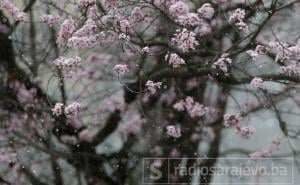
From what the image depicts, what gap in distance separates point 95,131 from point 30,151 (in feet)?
2.64

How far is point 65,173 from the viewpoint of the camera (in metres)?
5.69

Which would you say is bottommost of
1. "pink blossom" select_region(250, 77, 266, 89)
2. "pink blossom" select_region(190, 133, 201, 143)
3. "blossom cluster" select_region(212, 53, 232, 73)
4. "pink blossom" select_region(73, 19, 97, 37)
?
"pink blossom" select_region(190, 133, 201, 143)

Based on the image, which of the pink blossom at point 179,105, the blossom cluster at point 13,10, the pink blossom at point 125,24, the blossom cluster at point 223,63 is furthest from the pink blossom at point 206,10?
the blossom cluster at point 13,10

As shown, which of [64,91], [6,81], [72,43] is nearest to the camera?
[72,43]

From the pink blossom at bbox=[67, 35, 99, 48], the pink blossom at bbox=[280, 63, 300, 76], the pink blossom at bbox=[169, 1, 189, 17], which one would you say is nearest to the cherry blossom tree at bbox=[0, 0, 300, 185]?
the pink blossom at bbox=[280, 63, 300, 76]

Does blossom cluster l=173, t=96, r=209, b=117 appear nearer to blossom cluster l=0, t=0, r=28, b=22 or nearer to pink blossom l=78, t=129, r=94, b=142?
pink blossom l=78, t=129, r=94, b=142

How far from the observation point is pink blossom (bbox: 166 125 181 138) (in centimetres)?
570

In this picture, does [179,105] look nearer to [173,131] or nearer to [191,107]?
[191,107]

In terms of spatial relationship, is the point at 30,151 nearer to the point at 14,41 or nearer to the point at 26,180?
the point at 26,180

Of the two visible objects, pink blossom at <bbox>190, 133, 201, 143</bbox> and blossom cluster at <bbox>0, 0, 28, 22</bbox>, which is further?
pink blossom at <bbox>190, 133, 201, 143</bbox>

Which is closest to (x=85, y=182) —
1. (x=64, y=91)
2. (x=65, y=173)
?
(x=65, y=173)

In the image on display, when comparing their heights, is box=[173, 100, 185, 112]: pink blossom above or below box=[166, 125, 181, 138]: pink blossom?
above

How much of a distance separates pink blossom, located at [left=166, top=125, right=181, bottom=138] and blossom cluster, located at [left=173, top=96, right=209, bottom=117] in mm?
253

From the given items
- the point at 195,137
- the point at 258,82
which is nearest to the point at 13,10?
the point at 195,137
